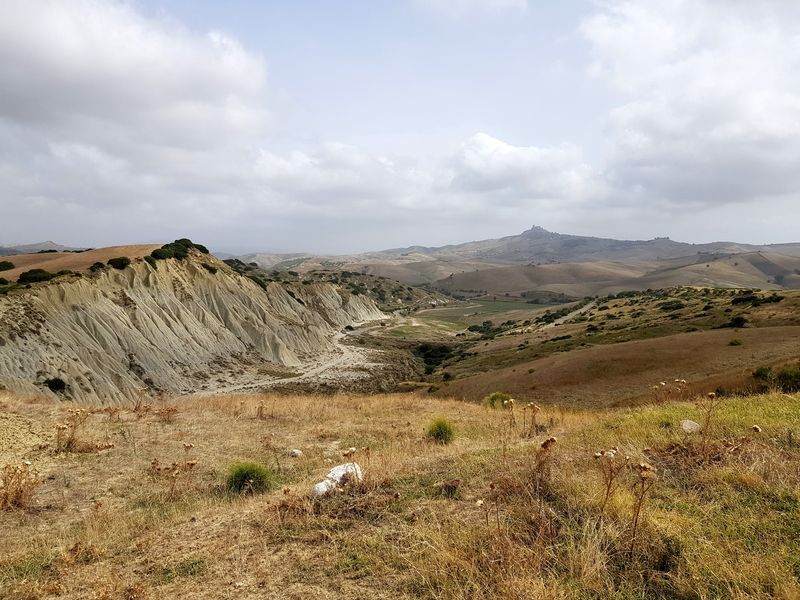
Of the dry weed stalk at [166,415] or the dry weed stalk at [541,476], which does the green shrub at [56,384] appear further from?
the dry weed stalk at [541,476]

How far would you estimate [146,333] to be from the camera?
43156 millimetres

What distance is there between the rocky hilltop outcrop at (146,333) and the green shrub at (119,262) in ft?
2.76

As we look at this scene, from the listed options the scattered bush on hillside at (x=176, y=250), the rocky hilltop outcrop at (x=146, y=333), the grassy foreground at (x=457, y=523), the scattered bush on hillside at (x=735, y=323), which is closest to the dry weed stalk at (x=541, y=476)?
the grassy foreground at (x=457, y=523)

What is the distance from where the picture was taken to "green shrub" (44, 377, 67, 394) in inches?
1176

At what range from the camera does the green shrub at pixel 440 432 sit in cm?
1256

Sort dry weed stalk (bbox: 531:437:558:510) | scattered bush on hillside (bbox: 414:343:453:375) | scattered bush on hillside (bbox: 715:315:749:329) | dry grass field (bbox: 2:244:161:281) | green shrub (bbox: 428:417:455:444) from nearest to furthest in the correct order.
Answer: dry weed stalk (bbox: 531:437:558:510) < green shrub (bbox: 428:417:455:444) < scattered bush on hillside (bbox: 715:315:749:329) < dry grass field (bbox: 2:244:161:281) < scattered bush on hillside (bbox: 414:343:453:375)

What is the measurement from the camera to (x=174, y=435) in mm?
14312

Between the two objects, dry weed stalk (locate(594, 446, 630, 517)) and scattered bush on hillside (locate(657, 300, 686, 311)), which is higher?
dry weed stalk (locate(594, 446, 630, 517))

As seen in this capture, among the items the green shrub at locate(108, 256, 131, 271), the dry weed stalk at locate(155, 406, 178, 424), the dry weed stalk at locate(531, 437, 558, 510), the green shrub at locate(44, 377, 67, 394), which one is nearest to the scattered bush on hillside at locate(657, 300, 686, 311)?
the dry weed stalk at locate(155, 406, 178, 424)

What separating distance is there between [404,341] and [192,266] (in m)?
42.3

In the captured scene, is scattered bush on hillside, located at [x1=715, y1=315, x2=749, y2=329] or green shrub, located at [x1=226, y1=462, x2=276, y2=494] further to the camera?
scattered bush on hillside, located at [x1=715, y1=315, x2=749, y2=329]

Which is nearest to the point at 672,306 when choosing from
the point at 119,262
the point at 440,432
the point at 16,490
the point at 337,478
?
the point at 440,432

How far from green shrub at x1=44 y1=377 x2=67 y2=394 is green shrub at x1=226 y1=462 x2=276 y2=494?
2817 centimetres

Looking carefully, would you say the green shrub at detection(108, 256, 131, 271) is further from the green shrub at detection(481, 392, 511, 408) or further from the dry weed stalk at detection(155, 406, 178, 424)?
the green shrub at detection(481, 392, 511, 408)
